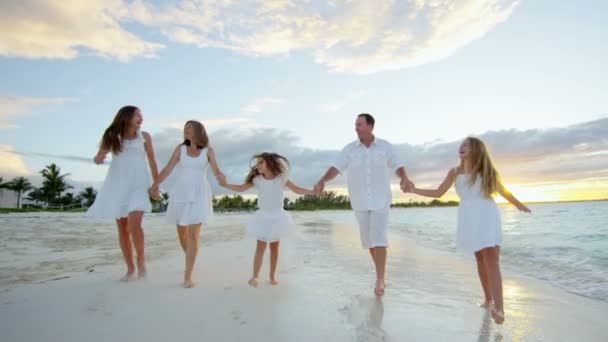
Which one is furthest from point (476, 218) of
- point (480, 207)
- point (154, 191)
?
point (154, 191)

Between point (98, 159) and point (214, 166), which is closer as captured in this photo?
point (98, 159)

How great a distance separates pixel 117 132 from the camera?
519cm

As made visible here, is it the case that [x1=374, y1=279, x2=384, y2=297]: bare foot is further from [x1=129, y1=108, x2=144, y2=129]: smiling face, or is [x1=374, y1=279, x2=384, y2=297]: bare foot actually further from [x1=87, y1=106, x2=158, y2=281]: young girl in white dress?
[x1=129, y1=108, x2=144, y2=129]: smiling face

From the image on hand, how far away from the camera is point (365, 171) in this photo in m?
5.19

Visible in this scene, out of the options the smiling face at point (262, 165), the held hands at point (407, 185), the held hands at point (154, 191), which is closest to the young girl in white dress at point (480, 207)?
the held hands at point (407, 185)

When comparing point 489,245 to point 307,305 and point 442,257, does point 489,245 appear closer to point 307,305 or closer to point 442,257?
point 307,305

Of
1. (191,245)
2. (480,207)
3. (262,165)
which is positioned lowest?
(191,245)

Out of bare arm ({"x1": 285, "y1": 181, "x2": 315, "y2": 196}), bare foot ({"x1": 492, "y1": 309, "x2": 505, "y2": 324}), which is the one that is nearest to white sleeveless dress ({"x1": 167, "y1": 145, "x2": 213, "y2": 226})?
bare arm ({"x1": 285, "y1": 181, "x2": 315, "y2": 196})

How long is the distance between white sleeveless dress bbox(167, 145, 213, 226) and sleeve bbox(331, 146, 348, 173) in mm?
1806

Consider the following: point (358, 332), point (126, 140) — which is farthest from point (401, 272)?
point (126, 140)

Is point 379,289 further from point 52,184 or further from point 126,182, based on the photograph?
point 52,184

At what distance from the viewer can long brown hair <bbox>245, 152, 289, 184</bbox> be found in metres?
5.16

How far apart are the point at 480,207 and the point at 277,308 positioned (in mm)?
2376

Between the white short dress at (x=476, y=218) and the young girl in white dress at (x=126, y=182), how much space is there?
3953 millimetres
